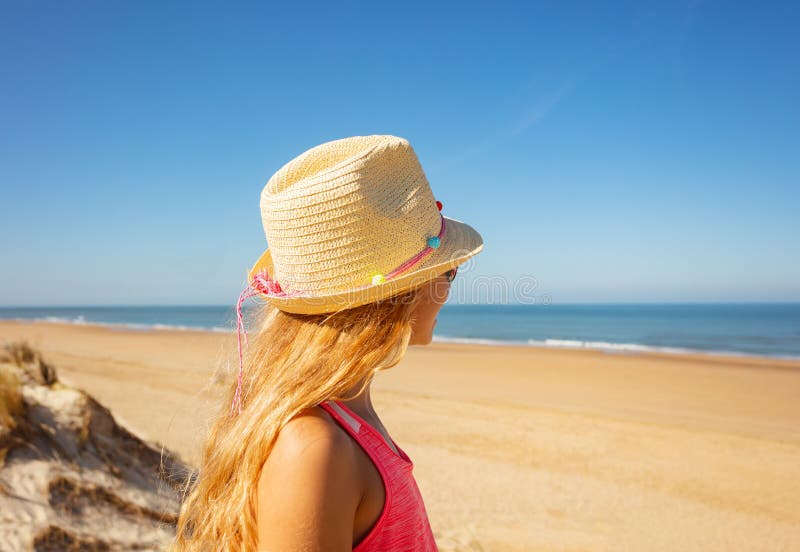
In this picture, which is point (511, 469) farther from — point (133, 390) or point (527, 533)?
point (133, 390)

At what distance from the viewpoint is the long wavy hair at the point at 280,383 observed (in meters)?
1.10

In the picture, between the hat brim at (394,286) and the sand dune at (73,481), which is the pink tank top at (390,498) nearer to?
the hat brim at (394,286)

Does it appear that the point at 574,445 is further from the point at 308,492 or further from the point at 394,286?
the point at 308,492

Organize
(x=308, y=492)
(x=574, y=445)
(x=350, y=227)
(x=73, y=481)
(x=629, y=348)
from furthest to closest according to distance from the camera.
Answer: (x=629, y=348) < (x=574, y=445) < (x=73, y=481) < (x=350, y=227) < (x=308, y=492)

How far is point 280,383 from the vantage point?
1.18 meters

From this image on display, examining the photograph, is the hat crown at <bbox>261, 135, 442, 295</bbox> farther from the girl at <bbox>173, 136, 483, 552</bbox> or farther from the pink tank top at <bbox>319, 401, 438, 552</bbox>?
the pink tank top at <bbox>319, 401, 438, 552</bbox>

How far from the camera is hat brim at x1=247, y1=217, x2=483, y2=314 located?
121 cm

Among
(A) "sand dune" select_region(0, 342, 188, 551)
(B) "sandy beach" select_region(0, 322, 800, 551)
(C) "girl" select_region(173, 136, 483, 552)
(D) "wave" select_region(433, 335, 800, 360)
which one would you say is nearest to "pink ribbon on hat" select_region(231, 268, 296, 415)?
(C) "girl" select_region(173, 136, 483, 552)

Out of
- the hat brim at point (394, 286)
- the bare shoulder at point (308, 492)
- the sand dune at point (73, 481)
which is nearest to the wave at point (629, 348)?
the sand dune at point (73, 481)

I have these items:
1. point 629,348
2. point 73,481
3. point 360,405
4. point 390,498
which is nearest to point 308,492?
point 390,498

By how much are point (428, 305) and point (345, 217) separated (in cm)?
32

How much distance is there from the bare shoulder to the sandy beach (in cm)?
72

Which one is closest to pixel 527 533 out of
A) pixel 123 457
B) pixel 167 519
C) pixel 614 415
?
pixel 167 519

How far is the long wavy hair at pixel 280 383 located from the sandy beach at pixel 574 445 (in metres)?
0.37
